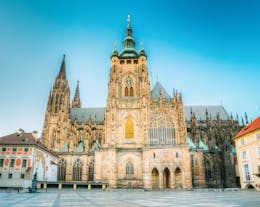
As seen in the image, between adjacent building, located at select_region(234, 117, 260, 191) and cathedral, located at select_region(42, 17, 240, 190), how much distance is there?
8937mm

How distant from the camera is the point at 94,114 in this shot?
62.6m

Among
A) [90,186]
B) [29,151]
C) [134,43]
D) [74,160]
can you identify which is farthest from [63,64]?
[90,186]

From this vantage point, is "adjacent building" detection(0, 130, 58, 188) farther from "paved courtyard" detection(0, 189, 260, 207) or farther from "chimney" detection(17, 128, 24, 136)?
"paved courtyard" detection(0, 189, 260, 207)

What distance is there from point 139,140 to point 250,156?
20098 mm

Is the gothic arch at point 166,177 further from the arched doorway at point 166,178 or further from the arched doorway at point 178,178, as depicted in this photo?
the arched doorway at point 178,178

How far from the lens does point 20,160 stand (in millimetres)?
37219

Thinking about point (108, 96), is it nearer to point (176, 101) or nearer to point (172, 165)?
point (176, 101)

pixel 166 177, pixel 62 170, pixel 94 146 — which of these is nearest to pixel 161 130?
pixel 166 177

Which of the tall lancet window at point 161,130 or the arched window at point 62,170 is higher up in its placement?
the tall lancet window at point 161,130

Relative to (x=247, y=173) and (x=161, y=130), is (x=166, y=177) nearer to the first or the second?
A: (x=161, y=130)

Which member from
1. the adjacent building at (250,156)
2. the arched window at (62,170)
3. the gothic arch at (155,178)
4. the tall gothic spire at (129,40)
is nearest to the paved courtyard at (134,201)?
the adjacent building at (250,156)

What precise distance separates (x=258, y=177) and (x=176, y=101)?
2099 cm

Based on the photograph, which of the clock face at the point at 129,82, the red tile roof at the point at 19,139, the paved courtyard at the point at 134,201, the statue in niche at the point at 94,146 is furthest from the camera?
the clock face at the point at 129,82

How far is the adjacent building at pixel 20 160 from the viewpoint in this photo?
35938 millimetres
